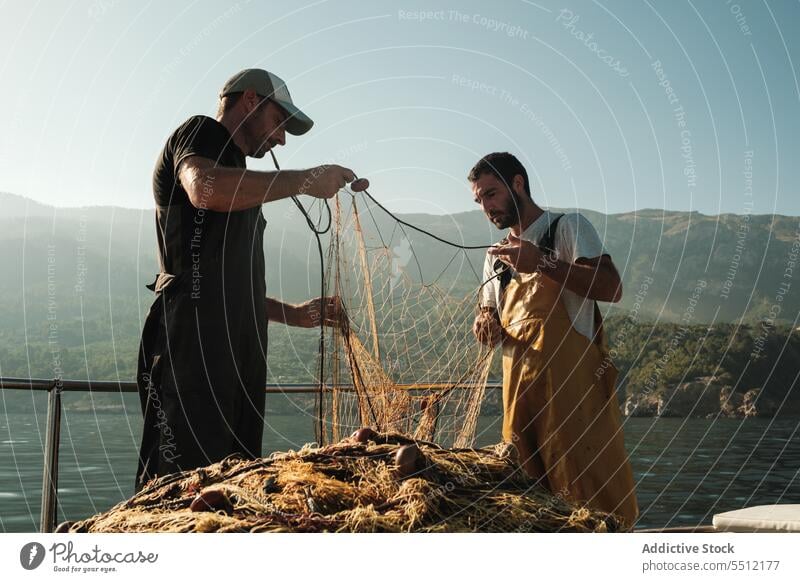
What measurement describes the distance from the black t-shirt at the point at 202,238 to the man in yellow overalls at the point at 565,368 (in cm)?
87

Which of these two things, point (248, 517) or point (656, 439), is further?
point (656, 439)

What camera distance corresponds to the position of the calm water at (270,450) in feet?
62.9

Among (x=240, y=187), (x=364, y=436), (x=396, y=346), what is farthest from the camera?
(x=396, y=346)

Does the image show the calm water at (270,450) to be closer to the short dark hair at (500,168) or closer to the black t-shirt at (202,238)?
the short dark hair at (500,168)

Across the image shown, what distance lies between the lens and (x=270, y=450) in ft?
50.8

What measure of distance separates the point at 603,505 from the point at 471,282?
4.53 ft

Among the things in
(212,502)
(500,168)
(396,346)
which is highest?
(500,168)

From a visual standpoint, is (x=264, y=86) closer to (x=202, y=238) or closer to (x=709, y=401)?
(x=202, y=238)

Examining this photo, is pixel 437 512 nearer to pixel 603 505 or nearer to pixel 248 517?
pixel 248 517

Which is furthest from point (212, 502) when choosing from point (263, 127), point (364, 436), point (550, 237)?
point (550, 237)

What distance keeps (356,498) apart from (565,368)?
Result: 1.35 m

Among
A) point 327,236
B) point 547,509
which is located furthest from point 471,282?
point 547,509

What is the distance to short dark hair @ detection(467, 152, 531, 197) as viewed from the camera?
121 inches
